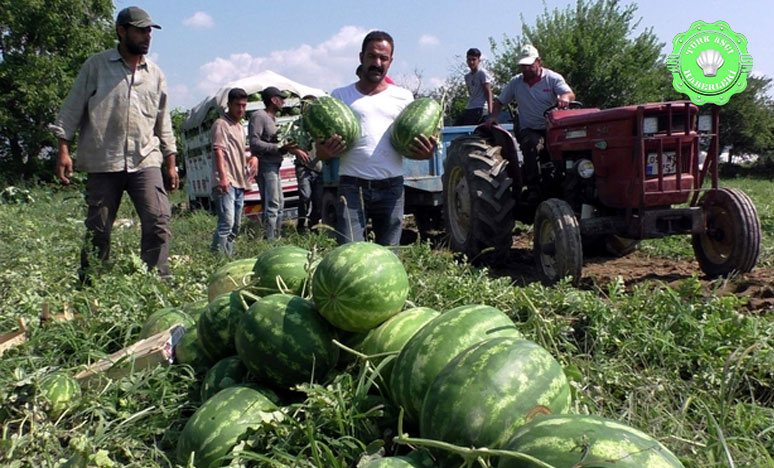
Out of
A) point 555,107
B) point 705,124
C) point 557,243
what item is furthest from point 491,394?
point 555,107

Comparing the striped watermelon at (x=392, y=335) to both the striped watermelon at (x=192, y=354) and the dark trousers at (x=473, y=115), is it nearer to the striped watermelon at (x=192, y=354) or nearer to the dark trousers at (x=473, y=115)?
the striped watermelon at (x=192, y=354)

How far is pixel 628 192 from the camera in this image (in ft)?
16.1

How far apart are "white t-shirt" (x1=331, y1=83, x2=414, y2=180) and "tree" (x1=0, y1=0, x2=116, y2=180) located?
23.1 metres

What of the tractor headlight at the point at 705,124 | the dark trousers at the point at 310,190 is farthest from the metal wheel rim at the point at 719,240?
the dark trousers at the point at 310,190

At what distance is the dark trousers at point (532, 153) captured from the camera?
5.97 m

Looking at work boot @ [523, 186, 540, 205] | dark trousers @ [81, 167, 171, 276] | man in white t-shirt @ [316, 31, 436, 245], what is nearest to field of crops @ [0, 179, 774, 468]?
dark trousers @ [81, 167, 171, 276]

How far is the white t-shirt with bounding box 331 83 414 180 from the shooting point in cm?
393

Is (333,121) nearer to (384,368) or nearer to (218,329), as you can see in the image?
(218,329)

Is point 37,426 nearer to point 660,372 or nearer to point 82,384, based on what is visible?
point 82,384

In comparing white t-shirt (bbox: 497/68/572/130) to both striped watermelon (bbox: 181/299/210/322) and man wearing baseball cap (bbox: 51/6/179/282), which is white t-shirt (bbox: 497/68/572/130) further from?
striped watermelon (bbox: 181/299/210/322)

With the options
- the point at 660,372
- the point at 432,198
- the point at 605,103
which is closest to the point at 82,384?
the point at 660,372

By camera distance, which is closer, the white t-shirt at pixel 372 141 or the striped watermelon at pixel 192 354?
the striped watermelon at pixel 192 354

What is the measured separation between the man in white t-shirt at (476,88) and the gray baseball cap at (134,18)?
6.76 metres

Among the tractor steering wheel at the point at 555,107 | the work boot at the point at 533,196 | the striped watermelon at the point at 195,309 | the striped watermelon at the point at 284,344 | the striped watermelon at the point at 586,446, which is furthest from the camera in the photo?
the work boot at the point at 533,196
